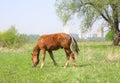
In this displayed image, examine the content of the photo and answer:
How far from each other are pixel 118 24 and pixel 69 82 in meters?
36.1

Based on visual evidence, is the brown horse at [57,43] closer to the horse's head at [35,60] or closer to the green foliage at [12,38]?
the horse's head at [35,60]

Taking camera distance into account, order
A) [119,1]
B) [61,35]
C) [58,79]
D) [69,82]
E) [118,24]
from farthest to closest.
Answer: [118,24] < [119,1] < [61,35] < [58,79] < [69,82]

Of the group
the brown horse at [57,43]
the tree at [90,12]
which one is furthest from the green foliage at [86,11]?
the brown horse at [57,43]

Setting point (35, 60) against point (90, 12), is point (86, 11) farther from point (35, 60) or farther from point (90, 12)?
point (35, 60)

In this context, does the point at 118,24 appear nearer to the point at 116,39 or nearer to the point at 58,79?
the point at 116,39

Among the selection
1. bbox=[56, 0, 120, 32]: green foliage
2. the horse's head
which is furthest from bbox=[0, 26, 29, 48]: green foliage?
the horse's head

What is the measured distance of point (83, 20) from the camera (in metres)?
46.2

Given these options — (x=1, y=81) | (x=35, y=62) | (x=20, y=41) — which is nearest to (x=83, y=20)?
(x=20, y=41)

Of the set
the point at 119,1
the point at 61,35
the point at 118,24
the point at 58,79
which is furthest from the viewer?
the point at 118,24

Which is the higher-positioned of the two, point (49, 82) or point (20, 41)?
point (49, 82)

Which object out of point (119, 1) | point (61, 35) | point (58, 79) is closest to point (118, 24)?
point (119, 1)

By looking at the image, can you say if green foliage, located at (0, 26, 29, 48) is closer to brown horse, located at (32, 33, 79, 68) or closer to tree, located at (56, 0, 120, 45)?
tree, located at (56, 0, 120, 45)

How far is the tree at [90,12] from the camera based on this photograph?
42812mm

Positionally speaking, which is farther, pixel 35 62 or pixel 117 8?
pixel 117 8
